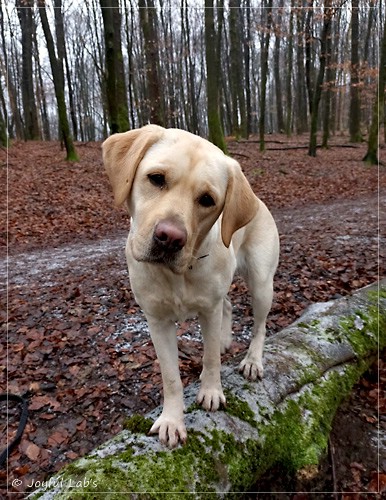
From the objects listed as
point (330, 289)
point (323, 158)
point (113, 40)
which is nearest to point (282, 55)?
point (323, 158)

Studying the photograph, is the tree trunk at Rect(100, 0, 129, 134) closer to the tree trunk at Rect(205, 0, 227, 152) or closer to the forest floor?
the tree trunk at Rect(205, 0, 227, 152)

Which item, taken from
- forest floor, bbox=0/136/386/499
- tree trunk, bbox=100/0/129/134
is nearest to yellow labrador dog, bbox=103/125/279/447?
forest floor, bbox=0/136/386/499

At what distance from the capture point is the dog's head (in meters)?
2.21

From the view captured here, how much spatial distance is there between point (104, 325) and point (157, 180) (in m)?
3.26

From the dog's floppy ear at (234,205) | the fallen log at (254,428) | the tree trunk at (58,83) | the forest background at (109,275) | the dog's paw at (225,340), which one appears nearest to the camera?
the fallen log at (254,428)

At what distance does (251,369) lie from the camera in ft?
10.2

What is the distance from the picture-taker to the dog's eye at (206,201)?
7.81 feet

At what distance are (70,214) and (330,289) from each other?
27.2 feet

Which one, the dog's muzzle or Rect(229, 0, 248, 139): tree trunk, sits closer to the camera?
the dog's muzzle

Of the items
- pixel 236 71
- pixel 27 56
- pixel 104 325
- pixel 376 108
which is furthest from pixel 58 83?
pixel 236 71

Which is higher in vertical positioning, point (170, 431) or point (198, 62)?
point (198, 62)

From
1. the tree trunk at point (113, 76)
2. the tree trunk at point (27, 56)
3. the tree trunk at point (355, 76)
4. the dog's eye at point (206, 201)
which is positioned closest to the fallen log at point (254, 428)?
the dog's eye at point (206, 201)

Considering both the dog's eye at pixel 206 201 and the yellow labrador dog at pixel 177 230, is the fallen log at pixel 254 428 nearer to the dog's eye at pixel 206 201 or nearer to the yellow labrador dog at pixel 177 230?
the yellow labrador dog at pixel 177 230

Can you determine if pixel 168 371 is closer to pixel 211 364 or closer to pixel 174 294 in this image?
pixel 211 364
